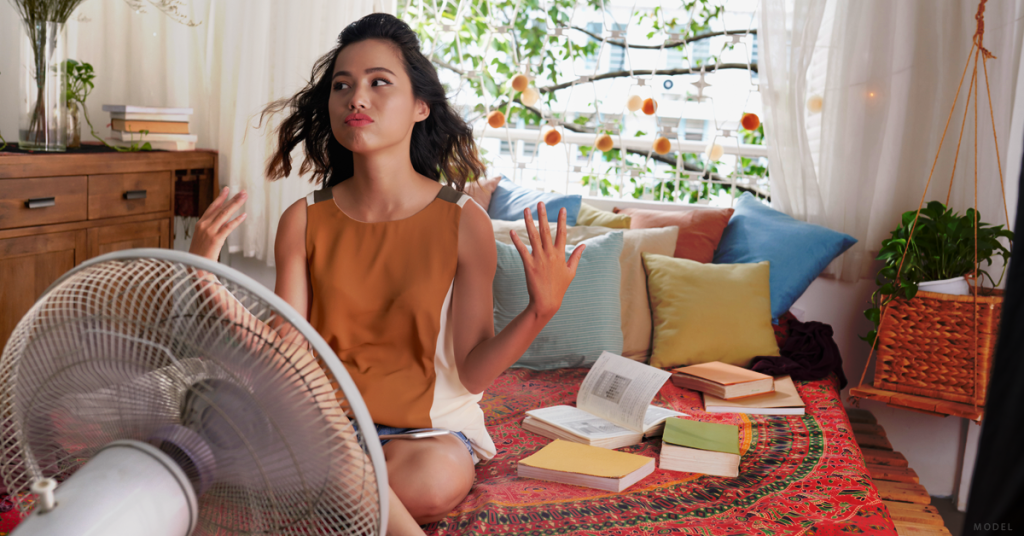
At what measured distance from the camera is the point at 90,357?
26.6 inches

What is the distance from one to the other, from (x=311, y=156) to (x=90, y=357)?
0.96 m

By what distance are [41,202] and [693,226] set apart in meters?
1.99

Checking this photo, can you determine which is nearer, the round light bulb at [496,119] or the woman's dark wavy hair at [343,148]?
the woman's dark wavy hair at [343,148]

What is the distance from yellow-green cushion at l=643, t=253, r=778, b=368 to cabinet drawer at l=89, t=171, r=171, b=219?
174cm

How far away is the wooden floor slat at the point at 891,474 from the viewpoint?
2031 mm

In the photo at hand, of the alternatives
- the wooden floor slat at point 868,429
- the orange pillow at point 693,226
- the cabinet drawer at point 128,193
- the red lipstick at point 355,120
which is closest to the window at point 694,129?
the orange pillow at point 693,226

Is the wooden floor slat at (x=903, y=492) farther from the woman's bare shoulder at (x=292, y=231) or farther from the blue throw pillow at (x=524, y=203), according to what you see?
the woman's bare shoulder at (x=292, y=231)

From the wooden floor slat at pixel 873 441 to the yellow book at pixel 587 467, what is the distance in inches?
45.6

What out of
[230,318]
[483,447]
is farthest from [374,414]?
[230,318]

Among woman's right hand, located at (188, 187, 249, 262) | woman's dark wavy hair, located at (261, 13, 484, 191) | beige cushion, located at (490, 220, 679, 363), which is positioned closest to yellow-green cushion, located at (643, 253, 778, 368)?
beige cushion, located at (490, 220, 679, 363)

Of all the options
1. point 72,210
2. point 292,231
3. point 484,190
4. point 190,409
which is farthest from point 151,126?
point 190,409

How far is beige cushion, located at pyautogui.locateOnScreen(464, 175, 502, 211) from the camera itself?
254 centimetres

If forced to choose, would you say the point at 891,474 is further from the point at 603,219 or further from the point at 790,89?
the point at 790,89

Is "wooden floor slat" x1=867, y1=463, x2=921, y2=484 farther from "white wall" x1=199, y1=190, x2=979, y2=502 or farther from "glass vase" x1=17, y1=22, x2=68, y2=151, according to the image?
"glass vase" x1=17, y1=22, x2=68, y2=151
